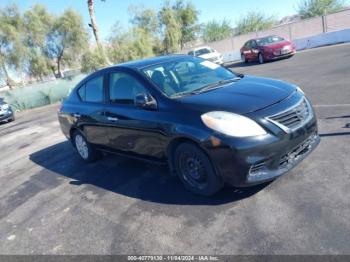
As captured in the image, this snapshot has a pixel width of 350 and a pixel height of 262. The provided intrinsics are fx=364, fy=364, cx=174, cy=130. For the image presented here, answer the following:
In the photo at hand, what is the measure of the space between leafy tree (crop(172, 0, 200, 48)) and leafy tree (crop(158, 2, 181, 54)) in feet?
12.6

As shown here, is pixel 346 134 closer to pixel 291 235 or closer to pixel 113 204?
pixel 291 235

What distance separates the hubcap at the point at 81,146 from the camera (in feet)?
22.2

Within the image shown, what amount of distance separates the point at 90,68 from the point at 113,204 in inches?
1105

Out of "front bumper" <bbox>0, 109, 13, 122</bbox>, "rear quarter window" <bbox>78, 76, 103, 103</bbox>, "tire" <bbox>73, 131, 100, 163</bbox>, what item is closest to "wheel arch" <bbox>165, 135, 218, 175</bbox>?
"rear quarter window" <bbox>78, 76, 103, 103</bbox>

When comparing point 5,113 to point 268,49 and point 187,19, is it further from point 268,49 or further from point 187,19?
point 187,19

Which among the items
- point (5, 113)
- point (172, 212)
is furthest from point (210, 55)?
point (172, 212)

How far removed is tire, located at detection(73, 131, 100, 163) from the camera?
21.7ft

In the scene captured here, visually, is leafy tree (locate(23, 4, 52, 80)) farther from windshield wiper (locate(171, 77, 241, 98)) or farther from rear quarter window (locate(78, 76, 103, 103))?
windshield wiper (locate(171, 77, 241, 98))

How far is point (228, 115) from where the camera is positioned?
3.96 metres

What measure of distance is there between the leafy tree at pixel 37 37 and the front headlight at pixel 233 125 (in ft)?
118

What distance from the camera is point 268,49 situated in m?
19.8

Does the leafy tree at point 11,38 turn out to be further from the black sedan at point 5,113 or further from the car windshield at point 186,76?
the car windshield at point 186,76

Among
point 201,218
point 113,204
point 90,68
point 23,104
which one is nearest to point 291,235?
point 201,218

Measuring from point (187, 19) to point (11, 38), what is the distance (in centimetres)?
2328
